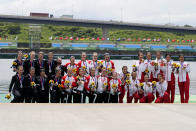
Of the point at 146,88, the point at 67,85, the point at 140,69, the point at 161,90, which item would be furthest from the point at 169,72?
the point at 67,85

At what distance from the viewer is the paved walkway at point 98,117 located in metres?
5.28

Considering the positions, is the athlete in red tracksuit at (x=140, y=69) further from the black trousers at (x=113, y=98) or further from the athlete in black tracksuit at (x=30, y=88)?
the athlete in black tracksuit at (x=30, y=88)

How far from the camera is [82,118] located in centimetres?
595

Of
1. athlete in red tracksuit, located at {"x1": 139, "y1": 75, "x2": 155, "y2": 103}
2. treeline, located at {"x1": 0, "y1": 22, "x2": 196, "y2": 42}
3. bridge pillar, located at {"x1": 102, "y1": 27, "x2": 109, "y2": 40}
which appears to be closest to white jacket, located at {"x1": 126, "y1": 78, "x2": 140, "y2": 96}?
athlete in red tracksuit, located at {"x1": 139, "y1": 75, "x2": 155, "y2": 103}

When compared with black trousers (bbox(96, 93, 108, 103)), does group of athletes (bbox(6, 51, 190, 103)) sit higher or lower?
higher

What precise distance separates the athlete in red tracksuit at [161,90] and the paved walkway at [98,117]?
964 mm

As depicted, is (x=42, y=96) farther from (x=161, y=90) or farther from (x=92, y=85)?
(x=161, y=90)

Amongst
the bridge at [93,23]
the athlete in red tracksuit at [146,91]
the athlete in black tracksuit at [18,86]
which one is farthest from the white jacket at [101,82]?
the bridge at [93,23]

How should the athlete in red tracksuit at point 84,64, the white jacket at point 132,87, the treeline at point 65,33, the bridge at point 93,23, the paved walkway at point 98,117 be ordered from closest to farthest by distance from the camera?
the paved walkway at point 98,117
the white jacket at point 132,87
the athlete in red tracksuit at point 84,64
the bridge at point 93,23
the treeline at point 65,33

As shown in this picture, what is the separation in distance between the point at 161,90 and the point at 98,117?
3071mm

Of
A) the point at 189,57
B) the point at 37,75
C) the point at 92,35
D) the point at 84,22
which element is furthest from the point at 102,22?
the point at 37,75

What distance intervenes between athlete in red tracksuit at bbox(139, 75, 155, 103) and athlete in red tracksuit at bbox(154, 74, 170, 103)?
198 mm

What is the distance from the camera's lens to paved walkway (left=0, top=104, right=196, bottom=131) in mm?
5277

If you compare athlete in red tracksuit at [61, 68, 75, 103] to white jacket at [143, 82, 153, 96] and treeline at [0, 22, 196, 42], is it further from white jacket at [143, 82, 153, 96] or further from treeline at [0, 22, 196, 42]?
treeline at [0, 22, 196, 42]
